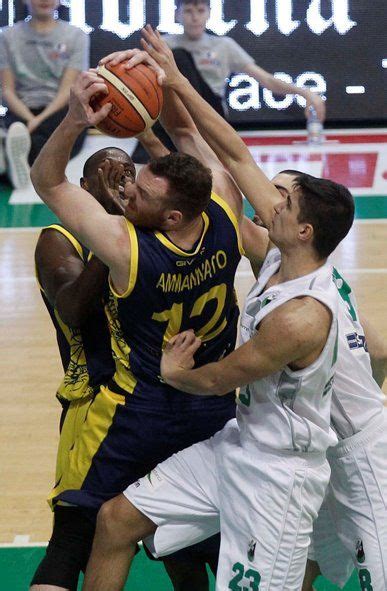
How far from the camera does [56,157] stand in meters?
3.60

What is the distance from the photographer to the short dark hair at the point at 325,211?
3561 mm

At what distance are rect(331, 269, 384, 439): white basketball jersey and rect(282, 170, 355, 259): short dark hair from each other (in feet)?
1.07

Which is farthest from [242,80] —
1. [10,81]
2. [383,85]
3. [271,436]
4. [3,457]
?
[271,436]

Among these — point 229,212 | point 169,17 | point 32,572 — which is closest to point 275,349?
point 229,212

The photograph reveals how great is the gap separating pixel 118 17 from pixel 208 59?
1273mm

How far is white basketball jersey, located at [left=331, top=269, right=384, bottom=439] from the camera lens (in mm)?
3787

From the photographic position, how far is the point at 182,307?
370 centimetres

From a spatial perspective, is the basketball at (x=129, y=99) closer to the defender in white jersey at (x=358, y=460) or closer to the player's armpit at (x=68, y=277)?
the player's armpit at (x=68, y=277)

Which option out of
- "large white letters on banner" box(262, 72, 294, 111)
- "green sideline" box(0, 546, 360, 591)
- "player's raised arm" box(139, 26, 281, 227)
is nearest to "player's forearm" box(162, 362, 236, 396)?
"player's raised arm" box(139, 26, 281, 227)

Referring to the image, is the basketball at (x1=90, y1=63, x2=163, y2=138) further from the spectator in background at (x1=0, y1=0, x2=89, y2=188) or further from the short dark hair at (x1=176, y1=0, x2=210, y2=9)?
the short dark hair at (x1=176, y1=0, x2=210, y2=9)

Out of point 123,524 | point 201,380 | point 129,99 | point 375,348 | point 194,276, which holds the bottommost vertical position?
point 123,524

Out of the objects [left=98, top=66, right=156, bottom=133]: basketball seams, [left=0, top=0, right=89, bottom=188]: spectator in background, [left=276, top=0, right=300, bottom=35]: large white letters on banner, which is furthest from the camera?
[left=276, top=0, right=300, bottom=35]: large white letters on banner

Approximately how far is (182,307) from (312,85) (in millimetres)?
9507

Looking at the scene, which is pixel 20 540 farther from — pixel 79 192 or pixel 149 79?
pixel 149 79
